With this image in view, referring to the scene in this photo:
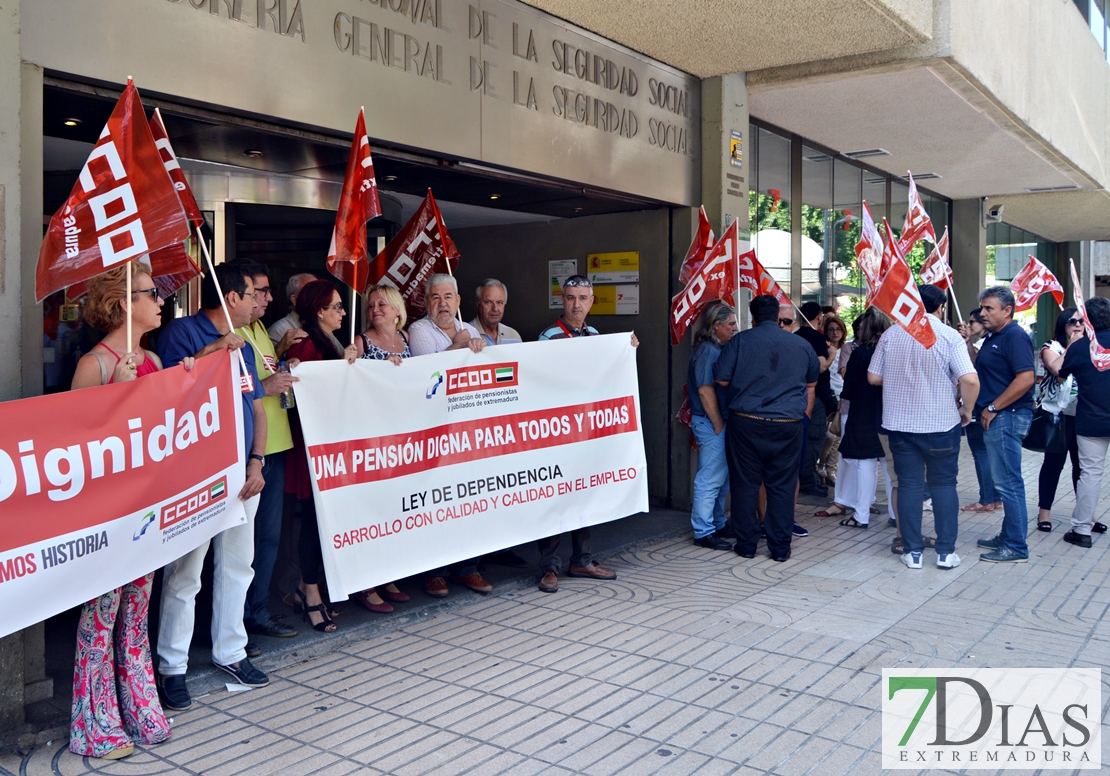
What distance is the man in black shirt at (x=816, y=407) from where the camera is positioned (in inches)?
349

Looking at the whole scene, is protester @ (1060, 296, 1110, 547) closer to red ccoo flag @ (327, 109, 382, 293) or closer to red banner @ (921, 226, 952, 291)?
red banner @ (921, 226, 952, 291)

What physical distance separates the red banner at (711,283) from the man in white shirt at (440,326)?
2380 millimetres

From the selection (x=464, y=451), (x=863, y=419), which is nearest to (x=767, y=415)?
(x=863, y=419)

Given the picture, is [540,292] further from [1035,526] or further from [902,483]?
[1035,526]

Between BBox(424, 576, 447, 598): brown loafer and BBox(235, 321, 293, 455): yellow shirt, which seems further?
BBox(424, 576, 447, 598): brown loafer

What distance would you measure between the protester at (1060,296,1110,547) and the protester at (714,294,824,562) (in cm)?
223

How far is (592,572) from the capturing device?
6109mm

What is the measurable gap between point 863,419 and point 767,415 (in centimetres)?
132

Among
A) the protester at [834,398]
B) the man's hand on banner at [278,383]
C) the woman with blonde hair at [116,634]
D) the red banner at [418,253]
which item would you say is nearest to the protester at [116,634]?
the woman with blonde hair at [116,634]

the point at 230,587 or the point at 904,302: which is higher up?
the point at 904,302

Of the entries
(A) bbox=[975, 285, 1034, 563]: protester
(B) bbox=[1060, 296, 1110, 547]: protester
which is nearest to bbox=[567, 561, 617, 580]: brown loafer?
(A) bbox=[975, 285, 1034, 563]: protester

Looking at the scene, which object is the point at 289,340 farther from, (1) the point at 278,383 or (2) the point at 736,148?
(2) the point at 736,148

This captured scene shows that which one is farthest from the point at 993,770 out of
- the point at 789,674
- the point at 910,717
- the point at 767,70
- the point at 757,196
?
the point at 757,196

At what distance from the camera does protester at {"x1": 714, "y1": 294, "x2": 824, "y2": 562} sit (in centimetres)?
647
